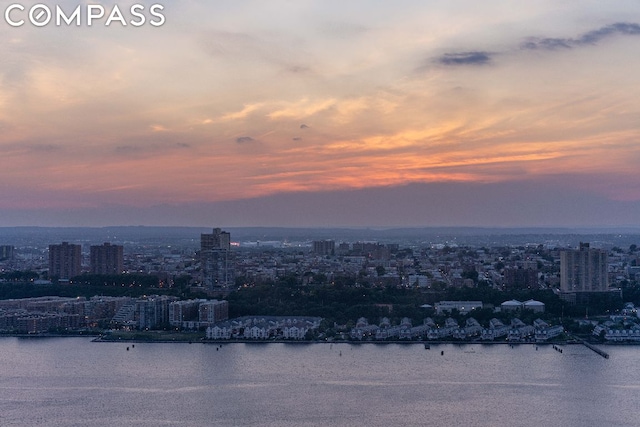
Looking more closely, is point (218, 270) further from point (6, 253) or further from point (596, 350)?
point (6, 253)

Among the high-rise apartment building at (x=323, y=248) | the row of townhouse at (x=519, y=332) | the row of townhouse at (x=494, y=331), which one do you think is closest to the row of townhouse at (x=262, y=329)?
the row of townhouse at (x=494, y=331)

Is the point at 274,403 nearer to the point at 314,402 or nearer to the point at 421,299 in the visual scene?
the point at 314,402

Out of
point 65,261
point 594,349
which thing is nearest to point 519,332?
point 594,349

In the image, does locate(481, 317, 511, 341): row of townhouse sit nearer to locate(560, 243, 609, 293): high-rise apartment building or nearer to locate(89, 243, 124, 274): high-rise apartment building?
locate(560, 243, 609, 293): high-rise apartment building

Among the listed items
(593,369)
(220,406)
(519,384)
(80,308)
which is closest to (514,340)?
(593,369)

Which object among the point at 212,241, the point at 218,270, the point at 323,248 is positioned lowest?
the point at 218,270

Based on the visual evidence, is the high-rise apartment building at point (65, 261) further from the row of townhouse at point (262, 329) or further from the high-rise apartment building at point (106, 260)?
the row of townhouse at point (262, 329)

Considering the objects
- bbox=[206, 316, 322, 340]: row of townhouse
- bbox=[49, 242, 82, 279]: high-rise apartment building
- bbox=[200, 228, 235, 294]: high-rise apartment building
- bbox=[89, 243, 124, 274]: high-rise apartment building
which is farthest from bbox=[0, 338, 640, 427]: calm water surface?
bbox=[89, 243, 124, 274]: high-rise apartment building
